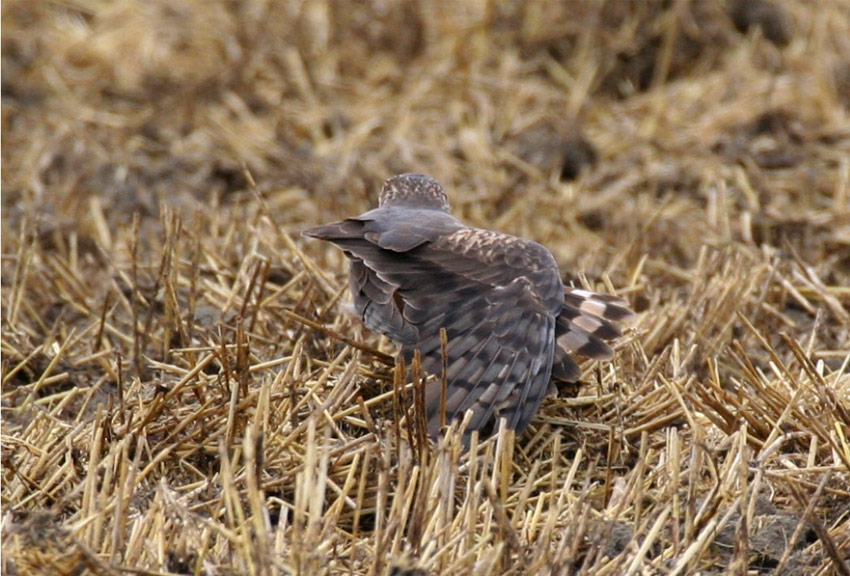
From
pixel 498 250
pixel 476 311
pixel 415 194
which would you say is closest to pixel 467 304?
pixel 476 311

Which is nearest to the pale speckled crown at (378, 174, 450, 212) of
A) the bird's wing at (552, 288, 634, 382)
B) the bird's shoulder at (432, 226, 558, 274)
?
the bird's shoulder at (432, 226, 558, 274)

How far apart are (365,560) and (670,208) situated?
414 centimetres

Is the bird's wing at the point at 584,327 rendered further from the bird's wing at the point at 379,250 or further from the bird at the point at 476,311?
the bird's wing at the point at 379,250

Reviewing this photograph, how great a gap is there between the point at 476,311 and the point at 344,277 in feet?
4.56

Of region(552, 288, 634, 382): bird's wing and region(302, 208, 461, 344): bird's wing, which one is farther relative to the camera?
region(302, 208, 461, 344): bird's wing

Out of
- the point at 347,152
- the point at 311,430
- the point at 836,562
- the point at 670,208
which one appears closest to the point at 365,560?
the point at 311,430

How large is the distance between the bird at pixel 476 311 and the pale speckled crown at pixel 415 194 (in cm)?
44

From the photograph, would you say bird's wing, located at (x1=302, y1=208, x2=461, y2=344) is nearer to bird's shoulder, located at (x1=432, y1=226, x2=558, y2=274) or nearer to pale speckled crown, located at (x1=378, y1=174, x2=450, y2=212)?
bird's shoulder, located at (x1=432, y1=226, x2=558, y2=274)

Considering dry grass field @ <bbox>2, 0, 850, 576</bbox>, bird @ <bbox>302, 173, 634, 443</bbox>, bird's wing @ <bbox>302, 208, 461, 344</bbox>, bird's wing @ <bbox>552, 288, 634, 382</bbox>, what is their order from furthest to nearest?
1. bird's wing @ <bbox>302, 208, 461, 344</bbox>
2. bird's wing @ <bbox>552, 288, 634, 382</bbox>
3. bird @ <bbox>302, 173, 634, 443</bbox>
4. dry grass field @ <bbox>2, 0, 850, 576</bbox>

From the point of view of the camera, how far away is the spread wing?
4051 mm

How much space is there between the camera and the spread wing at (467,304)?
4.05 meters

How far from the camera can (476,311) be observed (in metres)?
4.25

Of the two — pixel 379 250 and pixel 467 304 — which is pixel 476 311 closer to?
pixel 467 304

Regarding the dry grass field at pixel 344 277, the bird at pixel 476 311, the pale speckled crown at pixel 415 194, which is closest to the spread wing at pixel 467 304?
the bird at pixel 476 311
